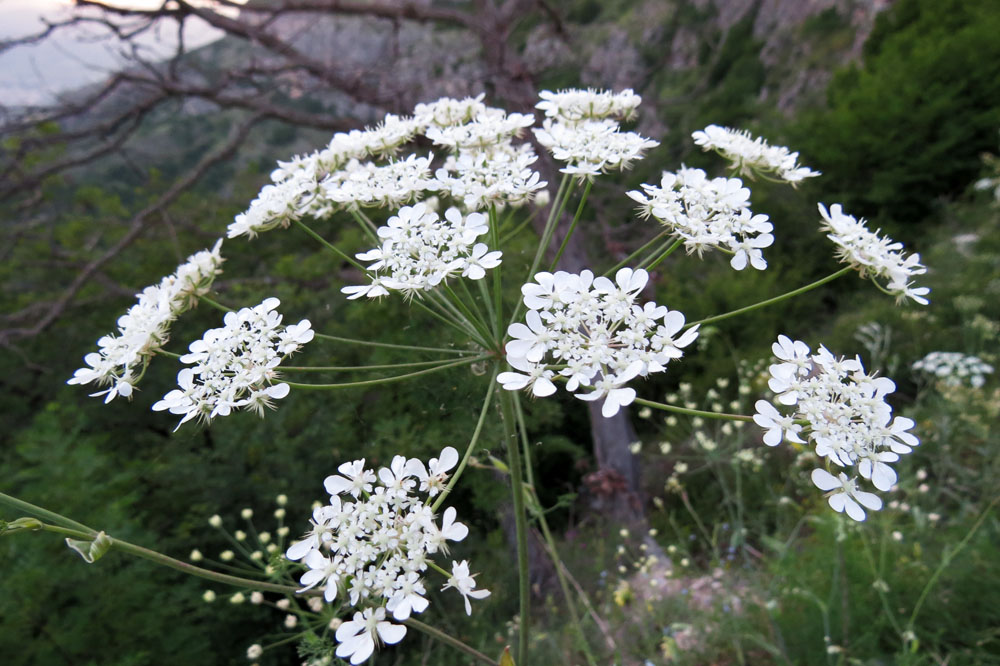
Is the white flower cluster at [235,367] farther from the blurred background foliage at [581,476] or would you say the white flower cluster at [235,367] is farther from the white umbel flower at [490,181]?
the white umbel flower at [490,181]

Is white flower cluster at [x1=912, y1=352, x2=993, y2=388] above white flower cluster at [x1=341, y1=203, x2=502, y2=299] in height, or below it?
above

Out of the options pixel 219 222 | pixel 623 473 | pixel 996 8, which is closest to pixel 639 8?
pixel 996 8

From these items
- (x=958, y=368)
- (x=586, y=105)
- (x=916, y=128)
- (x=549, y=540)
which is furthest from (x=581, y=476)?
(x=916, y=128)

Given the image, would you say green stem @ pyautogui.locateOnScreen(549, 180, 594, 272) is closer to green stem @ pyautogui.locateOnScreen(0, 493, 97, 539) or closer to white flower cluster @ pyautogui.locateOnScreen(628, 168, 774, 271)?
white flower cluster @ pyautogui.locateOnScreen(628, 168, 774, 271)

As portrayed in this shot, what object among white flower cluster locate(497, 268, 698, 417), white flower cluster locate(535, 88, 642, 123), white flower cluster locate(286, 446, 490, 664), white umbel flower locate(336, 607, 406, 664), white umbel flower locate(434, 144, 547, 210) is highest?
white flower cluster locate(535, 88, 642, 123)

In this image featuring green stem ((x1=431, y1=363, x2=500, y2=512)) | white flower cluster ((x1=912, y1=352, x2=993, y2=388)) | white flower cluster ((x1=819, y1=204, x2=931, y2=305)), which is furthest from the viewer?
white flower cluster ((x1=912, y1=352, x2=993, y2=388))

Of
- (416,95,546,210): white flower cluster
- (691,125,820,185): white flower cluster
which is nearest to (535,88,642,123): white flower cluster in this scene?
(416,95,546,210): white flower cluster

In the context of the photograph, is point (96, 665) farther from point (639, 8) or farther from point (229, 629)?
point (639, 8)
